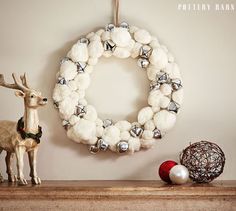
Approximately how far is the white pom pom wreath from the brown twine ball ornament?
23 cm

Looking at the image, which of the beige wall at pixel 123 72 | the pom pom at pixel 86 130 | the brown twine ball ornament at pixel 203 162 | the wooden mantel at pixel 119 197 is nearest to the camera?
the wooden mantel at pixel 119 197

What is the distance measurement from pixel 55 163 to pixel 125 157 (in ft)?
1.05

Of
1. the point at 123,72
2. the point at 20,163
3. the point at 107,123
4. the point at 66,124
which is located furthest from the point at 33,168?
the point at 123,72

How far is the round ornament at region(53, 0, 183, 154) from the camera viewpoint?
232cm

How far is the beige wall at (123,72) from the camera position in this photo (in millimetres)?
2404

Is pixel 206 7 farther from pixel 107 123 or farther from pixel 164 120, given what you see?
pixel 107 123

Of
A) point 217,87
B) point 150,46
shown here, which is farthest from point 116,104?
point 217,87

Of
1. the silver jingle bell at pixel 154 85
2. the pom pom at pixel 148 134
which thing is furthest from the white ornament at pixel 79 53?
the pom pom at pixel 148 134

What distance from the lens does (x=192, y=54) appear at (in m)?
2.44

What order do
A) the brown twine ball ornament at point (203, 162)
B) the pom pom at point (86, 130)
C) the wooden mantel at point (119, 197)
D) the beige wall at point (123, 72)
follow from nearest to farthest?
the wooden mantel at point (119, 197) < the brown twine ball ornament at point (203, 162) < the pom pom at point (86, 130) < the beige wall at point (123, 72)

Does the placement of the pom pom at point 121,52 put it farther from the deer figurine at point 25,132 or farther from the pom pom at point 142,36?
the deer figurine at point 25,132

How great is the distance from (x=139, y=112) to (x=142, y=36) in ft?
1.10

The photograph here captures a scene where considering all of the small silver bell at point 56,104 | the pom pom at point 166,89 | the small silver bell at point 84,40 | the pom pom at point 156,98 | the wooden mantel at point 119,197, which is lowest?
the wooden mantel at point 119,197

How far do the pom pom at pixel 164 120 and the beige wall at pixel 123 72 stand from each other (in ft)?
0.31
